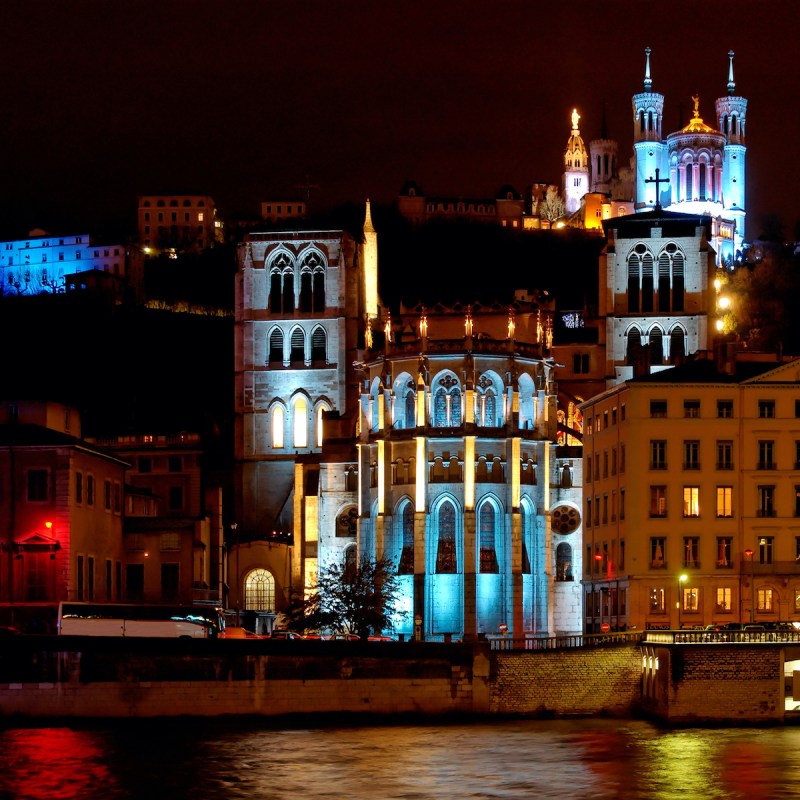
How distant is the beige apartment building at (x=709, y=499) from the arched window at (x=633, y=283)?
39.9 metres

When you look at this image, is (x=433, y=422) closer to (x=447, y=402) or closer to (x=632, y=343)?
(x=447, y=402)

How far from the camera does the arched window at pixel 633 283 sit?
448 ft

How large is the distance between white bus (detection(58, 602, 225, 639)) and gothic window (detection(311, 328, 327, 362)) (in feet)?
176

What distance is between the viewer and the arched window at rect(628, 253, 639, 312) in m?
137

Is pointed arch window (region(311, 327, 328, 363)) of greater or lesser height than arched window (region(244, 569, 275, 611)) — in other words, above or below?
above

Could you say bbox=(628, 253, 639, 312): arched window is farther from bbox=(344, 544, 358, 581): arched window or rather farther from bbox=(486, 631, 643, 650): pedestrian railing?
bbox=(486, 631, 643, 650): pedestrian railing

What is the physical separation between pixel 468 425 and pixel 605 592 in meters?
15.6

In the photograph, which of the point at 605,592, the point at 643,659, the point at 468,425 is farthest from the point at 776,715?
the point at 468,425

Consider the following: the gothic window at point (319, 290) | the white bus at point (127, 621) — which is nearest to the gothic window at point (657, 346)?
the gothic window at point (319, 290)

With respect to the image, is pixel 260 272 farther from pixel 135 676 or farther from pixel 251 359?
pixel 135 676

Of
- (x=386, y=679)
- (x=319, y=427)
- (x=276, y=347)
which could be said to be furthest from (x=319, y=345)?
(x=386, y=679)

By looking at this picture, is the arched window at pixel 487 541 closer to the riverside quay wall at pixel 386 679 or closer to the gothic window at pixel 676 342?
the riverside quay wall at pixel 386 679

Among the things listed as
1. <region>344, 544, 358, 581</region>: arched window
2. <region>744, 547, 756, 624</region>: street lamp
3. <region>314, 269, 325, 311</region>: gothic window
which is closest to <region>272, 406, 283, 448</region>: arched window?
<region>314, 269, 325, 311</region>: gothic window

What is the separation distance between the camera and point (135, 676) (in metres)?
79.9
